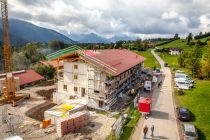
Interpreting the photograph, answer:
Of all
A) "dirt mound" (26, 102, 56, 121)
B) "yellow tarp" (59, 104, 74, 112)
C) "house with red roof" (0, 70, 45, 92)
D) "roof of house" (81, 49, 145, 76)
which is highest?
"roof of house" (81, 49, 145, 76)

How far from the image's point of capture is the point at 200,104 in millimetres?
36812

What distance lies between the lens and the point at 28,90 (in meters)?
50.4

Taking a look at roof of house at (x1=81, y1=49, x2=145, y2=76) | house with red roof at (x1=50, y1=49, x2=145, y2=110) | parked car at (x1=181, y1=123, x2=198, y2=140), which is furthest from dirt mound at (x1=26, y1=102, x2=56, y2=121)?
parked car at (x1=181, y1=123, x2=198, y2=140)

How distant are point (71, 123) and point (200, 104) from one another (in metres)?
22.6

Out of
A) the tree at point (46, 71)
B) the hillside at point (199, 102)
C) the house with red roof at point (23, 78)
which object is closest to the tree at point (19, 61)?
the tree at point (46, 71)

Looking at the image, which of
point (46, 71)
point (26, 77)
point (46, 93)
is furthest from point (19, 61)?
point (46, 93)

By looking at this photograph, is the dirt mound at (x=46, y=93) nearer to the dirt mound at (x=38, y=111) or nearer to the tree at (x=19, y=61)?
the dirt mound at (x=38, y=111)

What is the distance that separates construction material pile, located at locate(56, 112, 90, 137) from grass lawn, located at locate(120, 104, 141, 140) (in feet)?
18.0

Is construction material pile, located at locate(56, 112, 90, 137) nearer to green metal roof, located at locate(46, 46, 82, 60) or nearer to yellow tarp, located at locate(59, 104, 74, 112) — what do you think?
yellow tarp, located at locate(59, 104, 74, 112)

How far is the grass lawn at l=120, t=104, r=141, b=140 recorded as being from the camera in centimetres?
2534

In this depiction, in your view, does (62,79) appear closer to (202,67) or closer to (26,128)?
(26,128)

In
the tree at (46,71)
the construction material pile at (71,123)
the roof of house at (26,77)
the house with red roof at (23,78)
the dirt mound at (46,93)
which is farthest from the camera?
the tree at (46,71)

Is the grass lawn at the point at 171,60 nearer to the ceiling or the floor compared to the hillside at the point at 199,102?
nearer to the ceiling

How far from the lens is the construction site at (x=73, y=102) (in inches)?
1092
